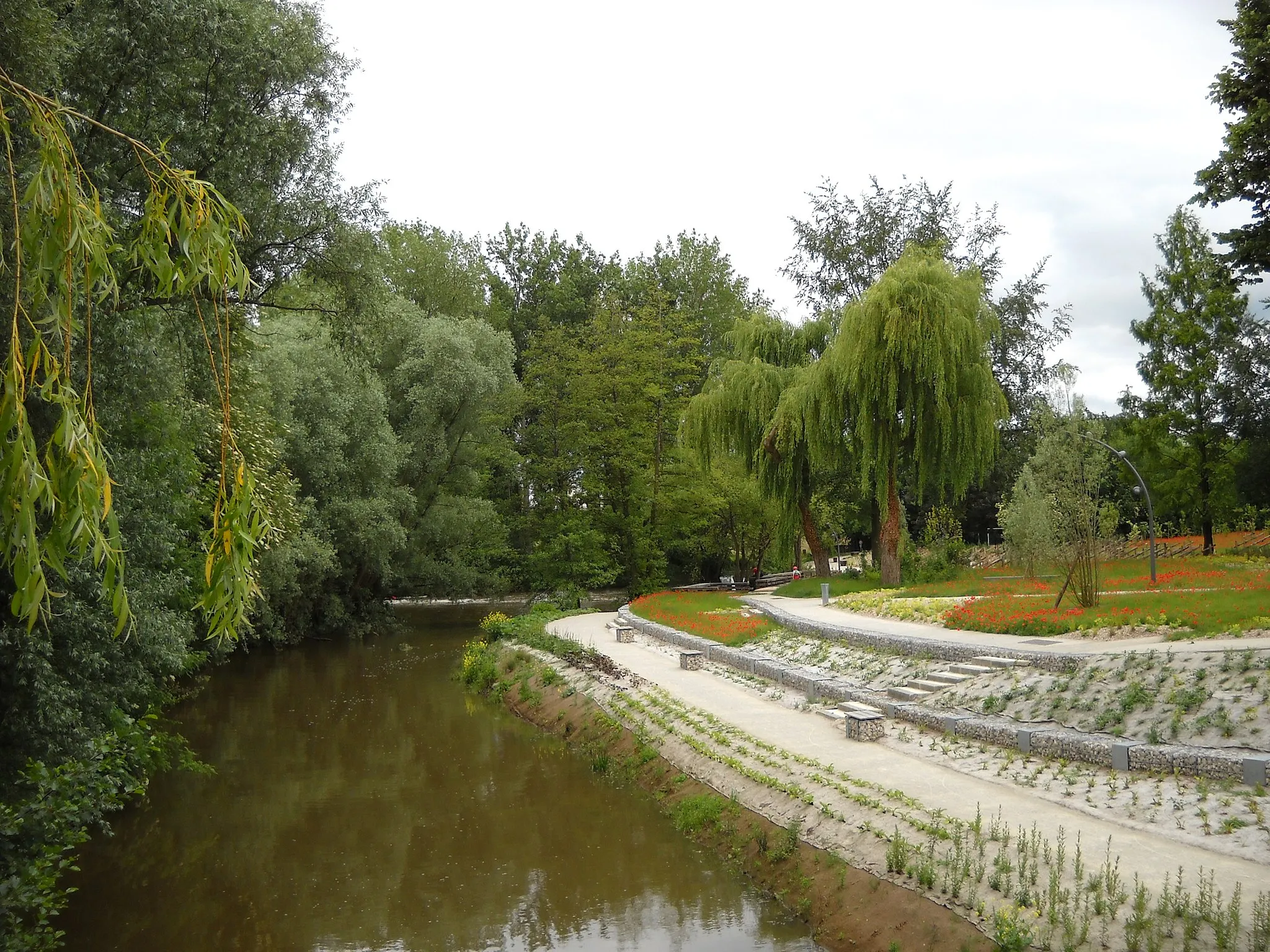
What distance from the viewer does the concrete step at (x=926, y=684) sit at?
14742 mm

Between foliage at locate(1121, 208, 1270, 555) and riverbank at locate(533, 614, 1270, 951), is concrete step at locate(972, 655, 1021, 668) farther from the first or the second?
foliage at locate(1121, 208, 1270, 555)

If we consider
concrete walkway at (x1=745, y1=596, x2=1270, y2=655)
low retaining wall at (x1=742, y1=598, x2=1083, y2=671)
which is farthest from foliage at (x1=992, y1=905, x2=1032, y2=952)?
low retaining wall at (x1=742, y1=598, x2=1083, y2=671)

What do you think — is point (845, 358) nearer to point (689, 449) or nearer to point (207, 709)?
point (689, 449)

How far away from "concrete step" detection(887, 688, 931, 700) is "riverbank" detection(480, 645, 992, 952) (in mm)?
3744

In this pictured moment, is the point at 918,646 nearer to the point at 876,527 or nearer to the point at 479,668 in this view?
the point at 479,668

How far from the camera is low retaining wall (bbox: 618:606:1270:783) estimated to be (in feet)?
32.0

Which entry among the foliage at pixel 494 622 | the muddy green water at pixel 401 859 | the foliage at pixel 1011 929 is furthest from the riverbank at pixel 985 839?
the foliage at pixel 494 622

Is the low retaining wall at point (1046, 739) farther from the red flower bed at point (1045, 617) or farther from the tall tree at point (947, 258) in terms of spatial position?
the tall tree at point (947, 258)

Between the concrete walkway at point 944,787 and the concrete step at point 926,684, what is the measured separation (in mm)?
1779

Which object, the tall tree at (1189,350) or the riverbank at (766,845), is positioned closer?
the riverbank at (766,845)

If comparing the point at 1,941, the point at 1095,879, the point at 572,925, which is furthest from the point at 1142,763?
the point at 1,941

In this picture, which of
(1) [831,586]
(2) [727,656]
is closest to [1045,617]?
(2) [727,656]

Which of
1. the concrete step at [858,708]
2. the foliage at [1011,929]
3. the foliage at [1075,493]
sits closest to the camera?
the foliage at [1011,929]

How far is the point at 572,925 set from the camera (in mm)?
9586
